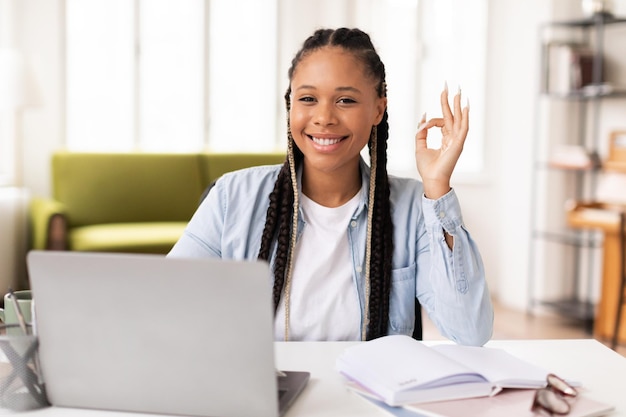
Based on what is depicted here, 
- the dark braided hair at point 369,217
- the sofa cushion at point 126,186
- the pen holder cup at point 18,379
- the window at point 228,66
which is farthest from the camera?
the window at point 228,66

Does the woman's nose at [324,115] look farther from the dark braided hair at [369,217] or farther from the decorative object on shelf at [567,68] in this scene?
the decorative object on shelf at [567,68]

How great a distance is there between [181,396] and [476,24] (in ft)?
15.4

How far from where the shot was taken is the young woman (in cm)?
162

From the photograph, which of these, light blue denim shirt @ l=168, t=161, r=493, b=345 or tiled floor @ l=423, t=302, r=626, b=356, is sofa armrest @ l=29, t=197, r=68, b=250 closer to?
tiled floor @ l=423, t=302, r=626, b=356

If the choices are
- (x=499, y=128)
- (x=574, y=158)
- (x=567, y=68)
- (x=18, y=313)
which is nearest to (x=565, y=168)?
(x=574, y=158)

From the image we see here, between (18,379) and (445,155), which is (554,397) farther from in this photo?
(18,379)

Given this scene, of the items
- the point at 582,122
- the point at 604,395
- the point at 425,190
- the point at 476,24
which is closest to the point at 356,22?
the point at 476,24

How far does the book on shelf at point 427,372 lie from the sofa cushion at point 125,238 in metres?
3.09

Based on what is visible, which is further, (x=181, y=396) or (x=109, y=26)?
(x=109, y=26)

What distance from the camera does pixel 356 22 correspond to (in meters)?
5.57

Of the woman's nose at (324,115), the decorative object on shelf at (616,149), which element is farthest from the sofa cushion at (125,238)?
the woman's nose at (324,115)

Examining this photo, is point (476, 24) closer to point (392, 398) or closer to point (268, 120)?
point (268, 120)

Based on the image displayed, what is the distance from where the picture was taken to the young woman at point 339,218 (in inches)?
63.7

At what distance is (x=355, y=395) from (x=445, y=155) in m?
0.57
